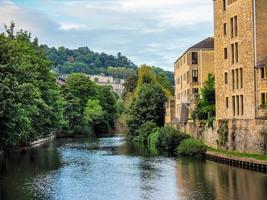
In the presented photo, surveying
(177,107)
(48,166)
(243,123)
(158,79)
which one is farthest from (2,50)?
(158,79)

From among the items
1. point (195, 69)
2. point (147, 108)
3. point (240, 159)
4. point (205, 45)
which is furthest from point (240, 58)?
point (147, 108)

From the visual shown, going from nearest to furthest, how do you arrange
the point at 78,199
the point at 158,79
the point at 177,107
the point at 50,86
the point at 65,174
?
the point at 78,199
the point at 65,174
the point at 50,86
the point at 177,107
the point at 158,79

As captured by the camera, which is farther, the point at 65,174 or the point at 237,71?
the point at 237,71

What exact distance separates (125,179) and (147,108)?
5650 cm

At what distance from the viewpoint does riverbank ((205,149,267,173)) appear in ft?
156

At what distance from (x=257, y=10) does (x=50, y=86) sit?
38.1 metres

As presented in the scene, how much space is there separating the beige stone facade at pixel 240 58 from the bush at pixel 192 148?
12.7ft

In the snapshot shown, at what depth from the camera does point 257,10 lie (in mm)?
56156

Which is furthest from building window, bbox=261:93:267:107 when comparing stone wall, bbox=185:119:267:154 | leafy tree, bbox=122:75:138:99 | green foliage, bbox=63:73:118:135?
leafy tree, bbox=122:75:138:99

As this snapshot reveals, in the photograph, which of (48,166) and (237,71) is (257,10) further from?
(48,166)

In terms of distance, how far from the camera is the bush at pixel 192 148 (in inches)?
2539

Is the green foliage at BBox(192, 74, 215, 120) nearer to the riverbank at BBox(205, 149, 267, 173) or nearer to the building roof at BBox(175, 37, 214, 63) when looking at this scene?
the riverbank at BBox(205, 149, 267, 173)

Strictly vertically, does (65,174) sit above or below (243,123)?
below

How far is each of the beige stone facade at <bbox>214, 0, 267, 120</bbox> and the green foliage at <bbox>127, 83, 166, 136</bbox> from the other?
36.2 m
